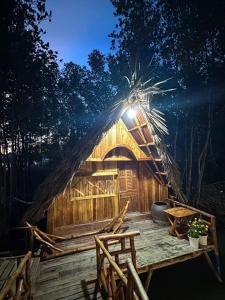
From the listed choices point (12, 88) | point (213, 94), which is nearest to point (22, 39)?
point (12, 88)

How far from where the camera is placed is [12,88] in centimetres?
1138

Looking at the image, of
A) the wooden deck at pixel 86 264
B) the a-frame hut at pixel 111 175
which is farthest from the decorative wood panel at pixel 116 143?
the wooden deck at pixel 86 264

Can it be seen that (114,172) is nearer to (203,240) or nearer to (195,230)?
(195,230)

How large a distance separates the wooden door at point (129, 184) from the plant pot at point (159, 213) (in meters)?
0.97

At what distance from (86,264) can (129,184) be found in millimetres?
4069

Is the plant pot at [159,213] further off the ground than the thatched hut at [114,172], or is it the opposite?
the thatched hut at [114,172]

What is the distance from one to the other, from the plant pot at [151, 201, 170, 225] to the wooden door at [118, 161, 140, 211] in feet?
3.18

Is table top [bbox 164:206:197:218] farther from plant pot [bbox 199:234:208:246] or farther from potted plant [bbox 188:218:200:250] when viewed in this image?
plant pot [bbox 199:234:208:246]

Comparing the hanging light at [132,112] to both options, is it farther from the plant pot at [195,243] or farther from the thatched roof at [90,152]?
the plant pot at [195,243]

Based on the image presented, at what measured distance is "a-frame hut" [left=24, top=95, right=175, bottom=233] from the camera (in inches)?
278

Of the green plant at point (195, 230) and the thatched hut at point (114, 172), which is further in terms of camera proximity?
the thatched hut at point (114, 172)

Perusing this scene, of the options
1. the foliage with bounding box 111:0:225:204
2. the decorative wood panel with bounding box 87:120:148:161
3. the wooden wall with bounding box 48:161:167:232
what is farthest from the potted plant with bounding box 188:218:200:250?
the foliage with bounding box 111:0:225:204

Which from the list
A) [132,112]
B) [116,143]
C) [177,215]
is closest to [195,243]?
[177,215]

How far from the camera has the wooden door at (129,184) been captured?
29.0 feet
